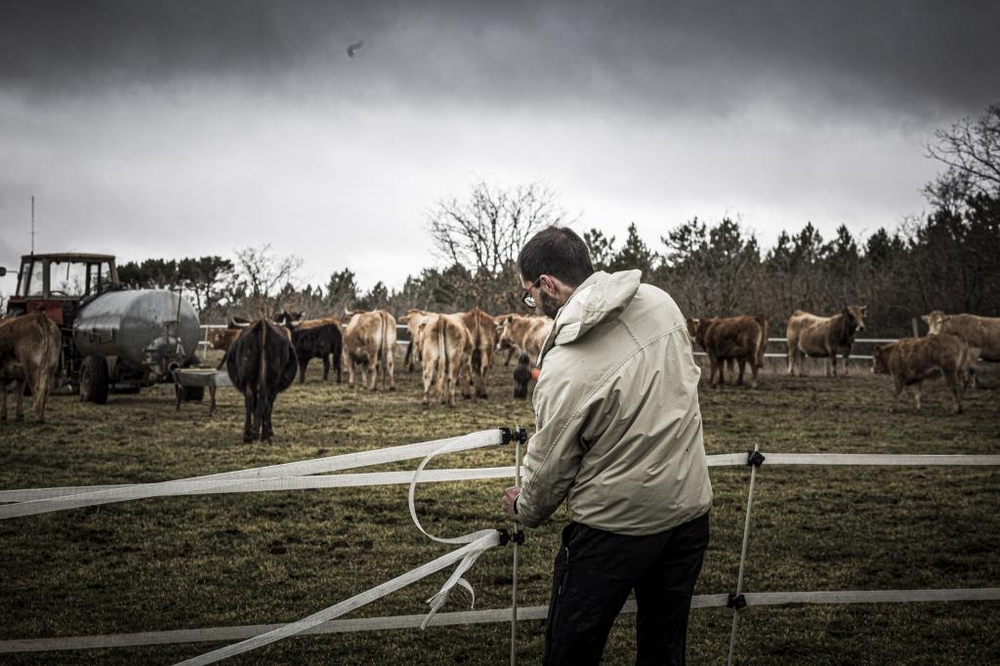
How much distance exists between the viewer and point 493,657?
13.5 ft

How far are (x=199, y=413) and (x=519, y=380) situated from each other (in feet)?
21.9

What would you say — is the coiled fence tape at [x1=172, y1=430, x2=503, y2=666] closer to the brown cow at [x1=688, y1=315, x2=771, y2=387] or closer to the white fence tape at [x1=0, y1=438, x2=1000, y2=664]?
the white fence tape at [x1=0, y1=438, x2=1000, y2=664]

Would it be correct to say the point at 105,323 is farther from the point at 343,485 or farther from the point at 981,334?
the point at 981,334

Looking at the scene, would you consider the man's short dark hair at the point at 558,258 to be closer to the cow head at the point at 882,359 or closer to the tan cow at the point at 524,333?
the cow head at the point at 882,359

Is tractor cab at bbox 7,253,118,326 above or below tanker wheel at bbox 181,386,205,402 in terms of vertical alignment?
above

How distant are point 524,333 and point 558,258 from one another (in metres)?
20.0

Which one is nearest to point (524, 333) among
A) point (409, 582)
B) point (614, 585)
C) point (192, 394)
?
point (192, 394)

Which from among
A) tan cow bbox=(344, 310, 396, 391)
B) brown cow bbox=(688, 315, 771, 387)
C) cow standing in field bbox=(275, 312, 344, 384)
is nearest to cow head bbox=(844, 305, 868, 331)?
brown cow bbox=(688, 315, 771, 387)

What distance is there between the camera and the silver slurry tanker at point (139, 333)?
1590 centimetres

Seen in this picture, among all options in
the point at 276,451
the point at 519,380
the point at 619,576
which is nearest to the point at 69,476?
the point at 276,451

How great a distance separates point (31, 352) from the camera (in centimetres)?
1238

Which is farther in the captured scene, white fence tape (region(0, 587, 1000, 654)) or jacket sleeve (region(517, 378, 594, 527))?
white fence tape (region(0, 587, 1000, 654))

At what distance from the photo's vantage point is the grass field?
14.2 feet

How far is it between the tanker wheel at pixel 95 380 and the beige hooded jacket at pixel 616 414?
15725mm
